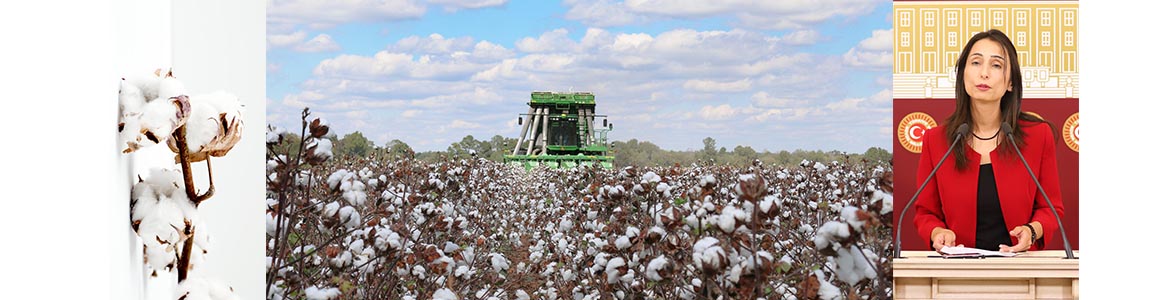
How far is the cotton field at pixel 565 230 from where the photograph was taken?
1893 mm

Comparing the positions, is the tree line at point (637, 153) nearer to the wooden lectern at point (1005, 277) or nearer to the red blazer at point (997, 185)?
the red blazer at point (997, 185)

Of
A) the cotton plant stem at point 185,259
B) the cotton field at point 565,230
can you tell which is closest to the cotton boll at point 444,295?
the cotton field at point 565,230

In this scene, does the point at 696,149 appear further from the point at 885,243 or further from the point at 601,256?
the point at 885,243

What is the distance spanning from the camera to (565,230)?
A: 254 cm

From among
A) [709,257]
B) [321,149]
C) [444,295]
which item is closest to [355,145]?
[321,149]

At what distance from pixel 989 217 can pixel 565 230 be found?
1.13m

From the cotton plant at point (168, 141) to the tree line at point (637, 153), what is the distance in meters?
1.39

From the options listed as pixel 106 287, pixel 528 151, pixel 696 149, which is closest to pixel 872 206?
pixel 696 149

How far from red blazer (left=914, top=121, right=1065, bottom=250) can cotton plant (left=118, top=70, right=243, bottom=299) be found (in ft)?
5.17

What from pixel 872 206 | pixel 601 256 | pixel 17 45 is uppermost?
pixel 17 45

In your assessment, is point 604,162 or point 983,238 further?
point 604,162

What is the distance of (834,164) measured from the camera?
2.23 m

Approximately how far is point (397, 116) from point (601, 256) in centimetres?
66
